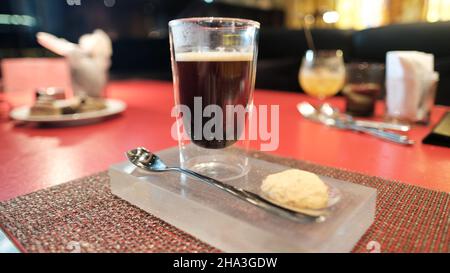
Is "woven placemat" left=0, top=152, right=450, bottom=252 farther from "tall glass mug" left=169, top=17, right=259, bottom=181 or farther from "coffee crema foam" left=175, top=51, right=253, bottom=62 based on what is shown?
"coffee crema foam" left=175, top=51, right=253, bottom=62

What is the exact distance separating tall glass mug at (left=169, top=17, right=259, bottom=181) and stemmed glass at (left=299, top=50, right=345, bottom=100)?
65 cm

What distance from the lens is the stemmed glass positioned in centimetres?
109

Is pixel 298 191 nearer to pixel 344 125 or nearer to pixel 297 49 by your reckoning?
pixel 344 125

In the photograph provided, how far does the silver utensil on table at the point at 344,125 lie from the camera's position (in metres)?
0.68

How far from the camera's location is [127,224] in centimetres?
37

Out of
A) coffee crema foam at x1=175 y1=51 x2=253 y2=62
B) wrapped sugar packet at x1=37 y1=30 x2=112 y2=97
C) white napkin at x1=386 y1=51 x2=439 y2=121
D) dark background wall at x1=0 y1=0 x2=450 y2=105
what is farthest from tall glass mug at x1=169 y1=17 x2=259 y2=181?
dark background wall at x1=0 y1=0 x2=450 y2=105

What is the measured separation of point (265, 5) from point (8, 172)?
4.36 meters

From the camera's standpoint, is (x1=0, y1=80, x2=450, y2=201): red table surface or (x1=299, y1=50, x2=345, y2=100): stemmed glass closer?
(x1=0, y1=80, x2=450, y2=201): red table surface

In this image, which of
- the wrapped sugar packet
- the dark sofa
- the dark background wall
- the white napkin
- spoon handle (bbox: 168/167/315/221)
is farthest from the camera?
the dark background wall

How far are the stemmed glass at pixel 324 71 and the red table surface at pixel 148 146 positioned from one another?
7.5 inches

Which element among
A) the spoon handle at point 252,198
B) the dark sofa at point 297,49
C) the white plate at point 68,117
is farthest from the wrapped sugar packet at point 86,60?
the dark sofa at point 297,49

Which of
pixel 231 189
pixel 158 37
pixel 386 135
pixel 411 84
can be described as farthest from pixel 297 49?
pixel 231 189
